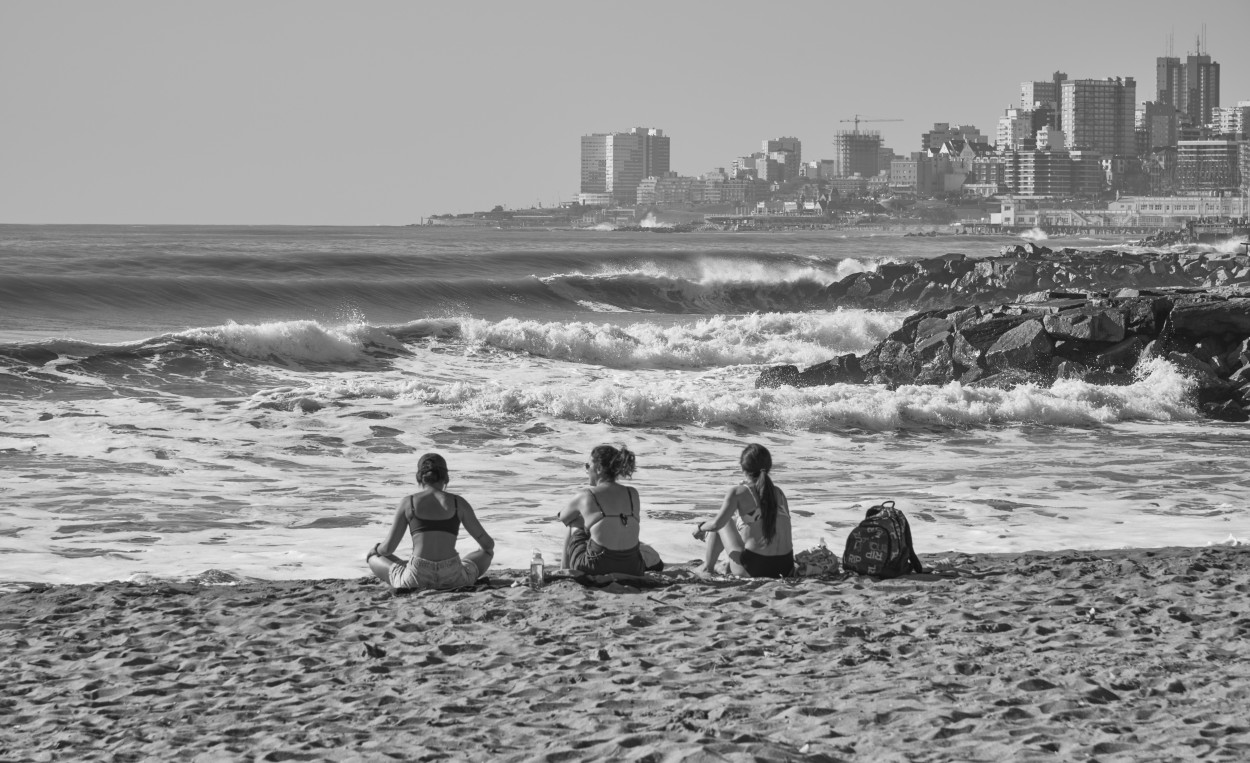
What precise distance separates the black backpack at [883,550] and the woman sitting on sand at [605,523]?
50.3 inches

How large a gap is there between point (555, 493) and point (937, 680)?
6.61 m

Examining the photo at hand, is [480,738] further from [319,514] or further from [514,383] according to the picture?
[514,383]

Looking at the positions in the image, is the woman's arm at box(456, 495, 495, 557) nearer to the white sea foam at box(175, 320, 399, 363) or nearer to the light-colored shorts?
the light-colored shorts

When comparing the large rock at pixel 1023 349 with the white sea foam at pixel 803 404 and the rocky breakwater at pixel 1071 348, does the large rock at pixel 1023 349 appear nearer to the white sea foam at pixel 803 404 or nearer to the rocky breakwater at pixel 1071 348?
the rocky breakwater at pixel 1071 348

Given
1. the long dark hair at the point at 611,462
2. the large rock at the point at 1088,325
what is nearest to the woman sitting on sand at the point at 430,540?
the long dark hair at the point at 611,462

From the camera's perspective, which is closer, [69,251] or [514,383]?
[514,383]

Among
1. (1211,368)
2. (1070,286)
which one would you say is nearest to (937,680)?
(1211,368)

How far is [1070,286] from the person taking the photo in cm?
4953

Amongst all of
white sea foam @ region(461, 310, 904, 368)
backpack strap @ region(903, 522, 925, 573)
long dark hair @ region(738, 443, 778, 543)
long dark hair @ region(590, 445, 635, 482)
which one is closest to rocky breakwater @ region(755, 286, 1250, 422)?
white sea foam @ region(461, 310, 904, 368)

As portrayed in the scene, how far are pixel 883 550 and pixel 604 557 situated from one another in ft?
5.40

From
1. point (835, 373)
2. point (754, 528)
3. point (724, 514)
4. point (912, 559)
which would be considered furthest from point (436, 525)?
point (835, 373)

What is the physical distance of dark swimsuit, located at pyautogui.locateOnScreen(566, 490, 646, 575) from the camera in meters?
8.02

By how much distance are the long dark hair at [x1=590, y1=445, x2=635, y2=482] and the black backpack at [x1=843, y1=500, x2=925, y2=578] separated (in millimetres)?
A: 1416

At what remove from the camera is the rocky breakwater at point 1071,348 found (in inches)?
759
